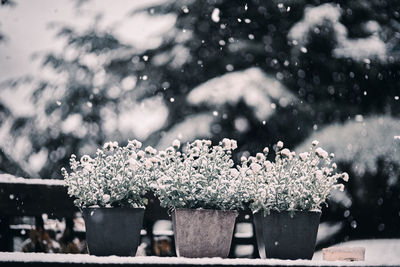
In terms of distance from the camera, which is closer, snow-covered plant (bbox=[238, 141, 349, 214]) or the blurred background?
snow-covered plant (bbox=[238, 141, 349, 214])

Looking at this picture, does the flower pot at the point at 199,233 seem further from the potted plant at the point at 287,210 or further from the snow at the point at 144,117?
the snow at the point at 144,117

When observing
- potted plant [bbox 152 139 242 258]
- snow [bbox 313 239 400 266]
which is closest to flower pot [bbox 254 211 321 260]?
potted plant [bbox 152 139 242 258]

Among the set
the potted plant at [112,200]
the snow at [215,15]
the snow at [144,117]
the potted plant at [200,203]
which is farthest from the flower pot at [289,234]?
the snow at [215,15]

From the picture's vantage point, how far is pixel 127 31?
14.7 ft

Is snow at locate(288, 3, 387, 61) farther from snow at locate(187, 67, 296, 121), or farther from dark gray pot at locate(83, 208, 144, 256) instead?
dark gray pot at locate(83, 208, 144, 256)

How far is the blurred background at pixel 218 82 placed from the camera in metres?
3.98

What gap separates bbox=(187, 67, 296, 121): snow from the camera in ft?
13.2

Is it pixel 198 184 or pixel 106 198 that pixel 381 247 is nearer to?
pixel 198 184

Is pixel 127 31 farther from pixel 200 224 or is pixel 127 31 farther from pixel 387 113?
pixel 200 224

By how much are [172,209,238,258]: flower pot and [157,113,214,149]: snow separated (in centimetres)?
242

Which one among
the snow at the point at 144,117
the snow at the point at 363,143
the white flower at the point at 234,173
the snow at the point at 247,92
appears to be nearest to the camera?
the white flower at the point at 234,173

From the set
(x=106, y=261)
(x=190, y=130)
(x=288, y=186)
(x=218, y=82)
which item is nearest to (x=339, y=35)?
(x=218, y=82)

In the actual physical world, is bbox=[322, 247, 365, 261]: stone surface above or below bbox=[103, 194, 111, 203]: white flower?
below

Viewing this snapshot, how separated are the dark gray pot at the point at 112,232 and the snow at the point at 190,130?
8.14 feet
